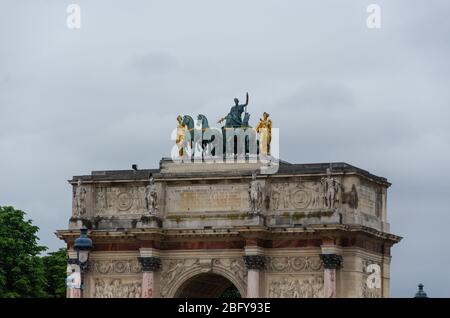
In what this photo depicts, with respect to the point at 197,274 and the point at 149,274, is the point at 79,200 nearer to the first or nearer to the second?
the point at 149,274

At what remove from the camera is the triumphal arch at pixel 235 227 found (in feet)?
242

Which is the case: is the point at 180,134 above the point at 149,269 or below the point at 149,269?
above

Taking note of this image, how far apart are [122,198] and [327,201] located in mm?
11003

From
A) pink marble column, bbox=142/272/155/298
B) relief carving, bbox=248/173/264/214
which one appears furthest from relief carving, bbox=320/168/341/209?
pink marble column, bbox=142/272/155/298

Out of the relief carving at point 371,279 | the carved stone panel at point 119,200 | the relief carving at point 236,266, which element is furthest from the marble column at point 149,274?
the relief carving at point 371,279

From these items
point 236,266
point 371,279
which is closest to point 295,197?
point 236,266

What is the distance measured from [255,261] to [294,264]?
1921 millimetres

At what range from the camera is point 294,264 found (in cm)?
7438

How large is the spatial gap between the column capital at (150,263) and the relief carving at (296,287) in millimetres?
5861
